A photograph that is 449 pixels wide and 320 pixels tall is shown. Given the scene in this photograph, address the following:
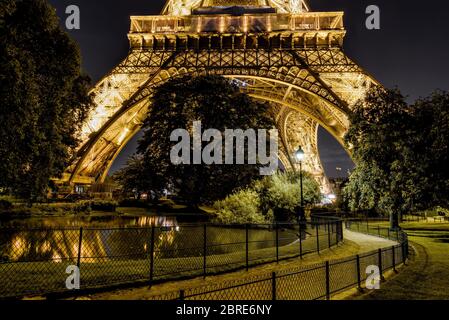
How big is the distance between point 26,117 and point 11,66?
148 cm

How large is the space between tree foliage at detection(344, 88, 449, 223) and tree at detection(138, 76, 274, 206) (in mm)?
8132

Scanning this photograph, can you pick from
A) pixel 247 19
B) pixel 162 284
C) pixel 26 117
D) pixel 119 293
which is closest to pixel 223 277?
pixel 162 284

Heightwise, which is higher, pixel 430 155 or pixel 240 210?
pixel 430 155

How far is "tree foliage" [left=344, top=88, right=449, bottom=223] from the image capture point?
16484 millimetres

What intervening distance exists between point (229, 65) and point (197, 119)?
9911 millimetres

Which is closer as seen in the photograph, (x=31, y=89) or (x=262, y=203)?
(x=31, y=89)

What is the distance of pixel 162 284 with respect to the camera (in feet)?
24.9

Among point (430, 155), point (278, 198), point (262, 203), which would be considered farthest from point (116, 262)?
point (430, 155)

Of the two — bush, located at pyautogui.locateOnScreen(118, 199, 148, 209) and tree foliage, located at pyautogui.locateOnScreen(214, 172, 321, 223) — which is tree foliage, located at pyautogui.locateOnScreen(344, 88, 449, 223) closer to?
tree foliage, located at pyautogui.locateOnScreen(214, 172, 321, 223)

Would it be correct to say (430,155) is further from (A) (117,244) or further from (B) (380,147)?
(A) (117,244)

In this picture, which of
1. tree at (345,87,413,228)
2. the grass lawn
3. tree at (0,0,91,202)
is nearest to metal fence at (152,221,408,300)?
the grass lawn

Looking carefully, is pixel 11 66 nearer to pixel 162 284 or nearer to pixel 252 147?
pixel 162 284

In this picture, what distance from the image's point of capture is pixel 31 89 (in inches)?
378

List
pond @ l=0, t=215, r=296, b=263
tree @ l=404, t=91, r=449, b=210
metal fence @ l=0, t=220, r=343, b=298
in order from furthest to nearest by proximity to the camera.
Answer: tree @ l=404, t=91, r=449, b=210
pond @ l=0, t=215, r=296, b=263
metal fence @ l=0, t=220, r=343, b=298
